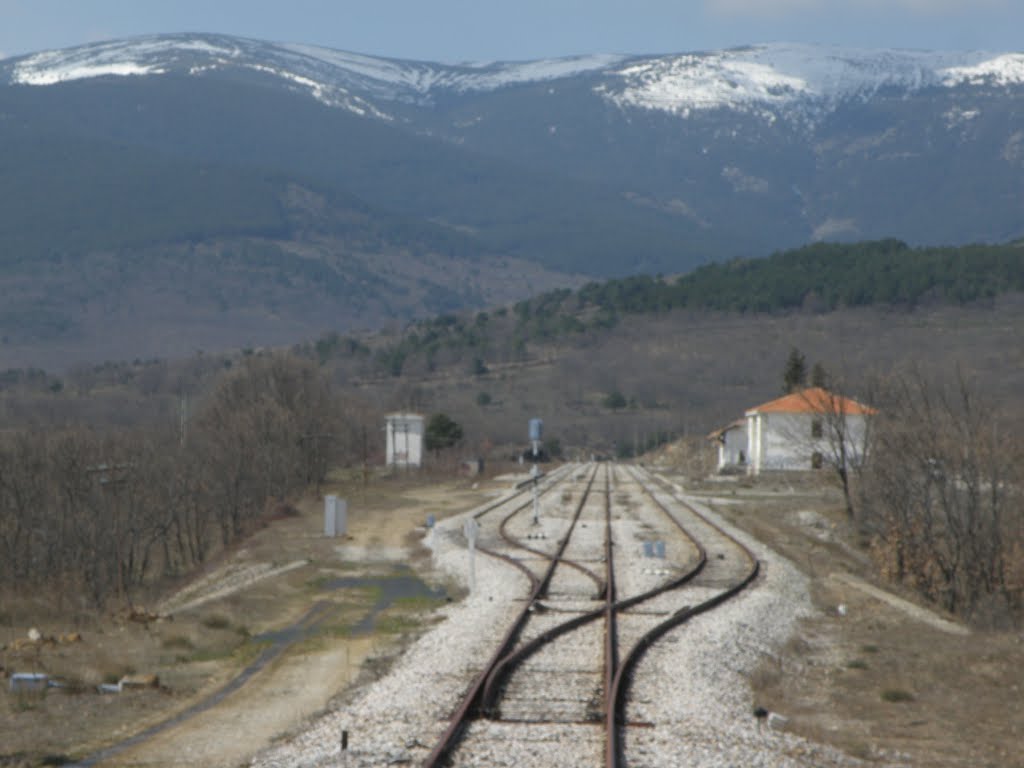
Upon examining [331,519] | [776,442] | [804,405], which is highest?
[804,405]

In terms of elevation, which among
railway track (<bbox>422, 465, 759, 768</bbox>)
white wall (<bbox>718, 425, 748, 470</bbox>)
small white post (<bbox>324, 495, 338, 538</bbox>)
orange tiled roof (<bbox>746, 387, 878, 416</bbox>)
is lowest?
railway track (<bbox>422, 465, 759, 768</bbox>)

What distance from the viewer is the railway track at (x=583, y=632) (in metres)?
13.4

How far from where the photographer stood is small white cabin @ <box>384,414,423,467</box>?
98.0 m

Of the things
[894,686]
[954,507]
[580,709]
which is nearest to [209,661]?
[580,709]

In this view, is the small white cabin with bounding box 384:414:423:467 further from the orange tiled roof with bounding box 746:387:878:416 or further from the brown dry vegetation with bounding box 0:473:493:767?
the brown dry vegetation with bounding box 0:473:493:767

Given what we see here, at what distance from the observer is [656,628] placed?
20.2 meters

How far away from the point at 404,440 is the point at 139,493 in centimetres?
5324

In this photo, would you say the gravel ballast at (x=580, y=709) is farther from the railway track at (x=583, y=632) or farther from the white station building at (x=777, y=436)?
the white station building at (x=777, y=436)

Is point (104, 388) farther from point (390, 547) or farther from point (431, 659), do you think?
point (431, 659)

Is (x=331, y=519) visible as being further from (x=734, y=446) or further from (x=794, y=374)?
(x=794, y=374)

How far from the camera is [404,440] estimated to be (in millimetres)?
98938

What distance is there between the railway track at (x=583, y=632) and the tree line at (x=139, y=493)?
1041 centimetres

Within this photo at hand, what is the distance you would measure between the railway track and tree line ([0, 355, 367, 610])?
34.1 ft

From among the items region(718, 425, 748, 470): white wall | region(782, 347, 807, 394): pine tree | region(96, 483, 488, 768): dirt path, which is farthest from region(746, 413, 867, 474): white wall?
region(96, 483, 488, 768): dirt path
